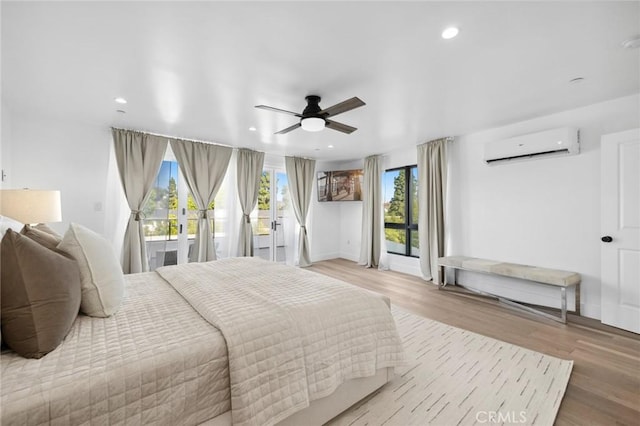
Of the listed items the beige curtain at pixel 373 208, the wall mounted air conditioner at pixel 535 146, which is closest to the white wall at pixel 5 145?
the beige curtain at pixel 373 208

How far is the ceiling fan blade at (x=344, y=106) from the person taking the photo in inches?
91.8

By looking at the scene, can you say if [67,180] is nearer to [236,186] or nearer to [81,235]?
[236,186]

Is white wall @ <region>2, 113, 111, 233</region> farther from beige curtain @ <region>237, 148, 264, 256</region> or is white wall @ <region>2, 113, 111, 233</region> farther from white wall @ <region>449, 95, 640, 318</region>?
white wall @ <region>449, 95, 640, 318</region>

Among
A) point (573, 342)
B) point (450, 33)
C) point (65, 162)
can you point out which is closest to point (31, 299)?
point (450, 33)

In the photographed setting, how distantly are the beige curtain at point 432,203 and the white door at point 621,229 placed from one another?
188 centimetres

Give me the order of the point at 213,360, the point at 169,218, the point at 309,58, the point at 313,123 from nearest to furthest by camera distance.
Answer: the point at 213,360
the point at 309,58
the point at 313,123
the point at 169,218

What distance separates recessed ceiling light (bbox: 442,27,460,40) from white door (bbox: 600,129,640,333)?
2534 mm

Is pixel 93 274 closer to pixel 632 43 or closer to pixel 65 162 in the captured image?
pixel 65 162

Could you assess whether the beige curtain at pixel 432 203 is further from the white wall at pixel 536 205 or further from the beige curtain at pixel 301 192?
the beige curtain at pixel 301 192

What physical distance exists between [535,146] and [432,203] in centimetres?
162

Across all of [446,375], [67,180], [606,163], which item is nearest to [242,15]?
[446,375]

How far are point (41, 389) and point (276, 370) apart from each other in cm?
87

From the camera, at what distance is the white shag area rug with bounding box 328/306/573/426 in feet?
5.52

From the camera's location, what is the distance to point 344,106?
2.45 meters
